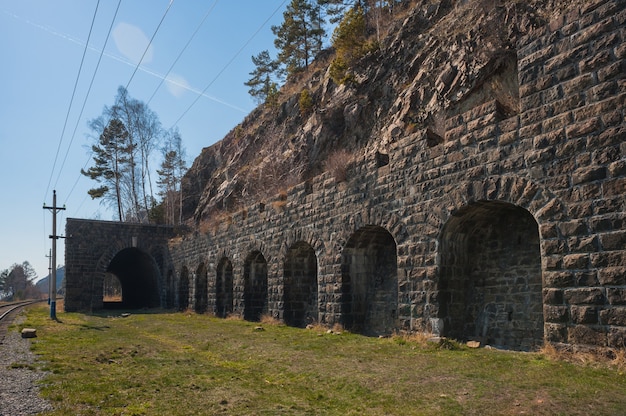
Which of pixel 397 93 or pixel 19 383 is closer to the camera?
pixel 19 383

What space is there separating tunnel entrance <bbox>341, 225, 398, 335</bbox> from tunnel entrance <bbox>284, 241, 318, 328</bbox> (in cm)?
302

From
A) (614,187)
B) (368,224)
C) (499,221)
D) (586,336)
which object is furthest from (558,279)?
(368,224)

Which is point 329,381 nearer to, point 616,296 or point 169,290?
point 616,296

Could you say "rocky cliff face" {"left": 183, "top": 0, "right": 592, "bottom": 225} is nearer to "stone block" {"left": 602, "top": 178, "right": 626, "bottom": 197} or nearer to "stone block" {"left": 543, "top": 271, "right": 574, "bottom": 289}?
"stone block" {"left": 602, "top": 178, "right": 626, "bottom": 197}

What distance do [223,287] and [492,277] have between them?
15.5m

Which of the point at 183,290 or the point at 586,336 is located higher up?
the point at 586,336

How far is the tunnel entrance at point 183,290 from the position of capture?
29.5 metres

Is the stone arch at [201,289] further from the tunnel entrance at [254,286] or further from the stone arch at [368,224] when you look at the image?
the stone arch at [368,224]

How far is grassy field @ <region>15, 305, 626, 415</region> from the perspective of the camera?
598cm

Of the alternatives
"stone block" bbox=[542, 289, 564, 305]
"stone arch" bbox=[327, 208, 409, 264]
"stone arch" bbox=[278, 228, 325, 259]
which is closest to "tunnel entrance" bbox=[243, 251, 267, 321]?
"stone arch" bbox=[278, 228, 325, 259]

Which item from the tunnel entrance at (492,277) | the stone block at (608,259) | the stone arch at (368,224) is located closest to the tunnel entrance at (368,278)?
the stone arch at (368,224)

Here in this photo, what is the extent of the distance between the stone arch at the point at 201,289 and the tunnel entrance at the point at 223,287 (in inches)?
108

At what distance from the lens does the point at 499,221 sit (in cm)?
1066


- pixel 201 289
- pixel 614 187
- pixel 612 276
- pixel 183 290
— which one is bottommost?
pixel 183 290
